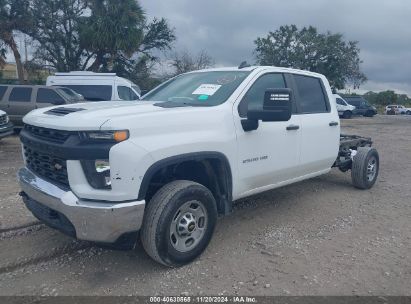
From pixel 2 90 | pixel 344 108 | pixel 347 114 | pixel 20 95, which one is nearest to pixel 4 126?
pixel 20 95

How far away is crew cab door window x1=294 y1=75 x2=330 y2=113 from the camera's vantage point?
518cm

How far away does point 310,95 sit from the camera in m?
5.40

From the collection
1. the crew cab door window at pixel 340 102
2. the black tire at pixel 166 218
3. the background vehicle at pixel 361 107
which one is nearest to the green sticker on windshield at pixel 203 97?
the black tire at pixel 166 218

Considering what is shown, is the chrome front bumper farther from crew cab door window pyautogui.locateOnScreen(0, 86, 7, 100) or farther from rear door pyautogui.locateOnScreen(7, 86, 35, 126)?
crew cab door window pyautogui.locateOnScreen(0, 86, 7, 100)

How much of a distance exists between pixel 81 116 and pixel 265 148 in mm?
2042

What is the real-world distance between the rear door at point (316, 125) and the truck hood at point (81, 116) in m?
2.19

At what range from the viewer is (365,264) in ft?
12.6

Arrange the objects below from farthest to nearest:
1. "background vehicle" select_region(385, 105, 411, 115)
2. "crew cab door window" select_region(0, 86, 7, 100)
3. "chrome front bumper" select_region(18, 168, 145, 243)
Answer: "background vehicle" select_region(385, 105, 411, 115), "crew cab door window" select_region(0, 86, 7, 100), "chrome front bumper" select_region(18, 168, 145, 243)

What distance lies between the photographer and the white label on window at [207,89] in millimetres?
4290

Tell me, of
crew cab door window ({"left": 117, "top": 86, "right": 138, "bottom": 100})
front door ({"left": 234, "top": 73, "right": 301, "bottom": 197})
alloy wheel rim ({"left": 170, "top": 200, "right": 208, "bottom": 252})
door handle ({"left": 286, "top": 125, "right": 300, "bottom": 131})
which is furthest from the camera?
crew cab door window ({"left": 117, "top": 86, "right": 138, "bottom": 100})

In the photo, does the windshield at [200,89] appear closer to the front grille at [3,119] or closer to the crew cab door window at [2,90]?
the front grille at [3,119]

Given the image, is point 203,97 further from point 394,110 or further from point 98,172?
point 394,110

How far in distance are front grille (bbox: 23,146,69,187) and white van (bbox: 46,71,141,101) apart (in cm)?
1133

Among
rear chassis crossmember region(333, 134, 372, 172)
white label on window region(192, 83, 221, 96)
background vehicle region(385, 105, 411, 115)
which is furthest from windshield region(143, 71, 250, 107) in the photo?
background vehicle region(385, 105, 411, 115)
